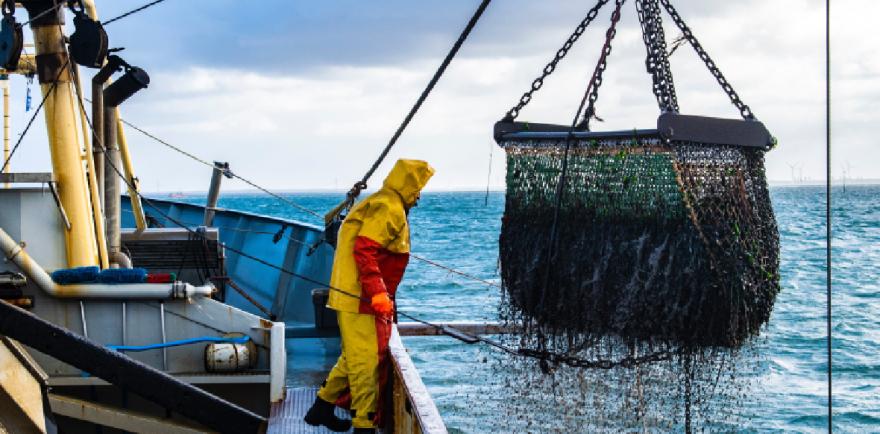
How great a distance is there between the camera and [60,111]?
8.40 metres

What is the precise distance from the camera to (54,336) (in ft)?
18.1

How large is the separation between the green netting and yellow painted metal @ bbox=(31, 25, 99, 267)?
11.3 feet

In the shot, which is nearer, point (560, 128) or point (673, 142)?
point (673, 142)

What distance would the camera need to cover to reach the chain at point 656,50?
5.91 meters

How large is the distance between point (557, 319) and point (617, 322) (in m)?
0.41

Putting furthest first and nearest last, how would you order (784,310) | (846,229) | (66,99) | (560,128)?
(846,229) → (784,310) → (66,99) → (560,128)

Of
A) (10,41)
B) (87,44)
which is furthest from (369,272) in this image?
(10,41)

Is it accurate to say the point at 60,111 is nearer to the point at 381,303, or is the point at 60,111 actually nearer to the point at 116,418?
the point at 116,418

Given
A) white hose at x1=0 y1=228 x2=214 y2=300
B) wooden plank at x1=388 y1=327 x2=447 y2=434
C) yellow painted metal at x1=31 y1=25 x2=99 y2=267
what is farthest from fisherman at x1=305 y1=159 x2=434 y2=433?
yellow painted metal at x1=31 y1=25 x2=99 y2=267

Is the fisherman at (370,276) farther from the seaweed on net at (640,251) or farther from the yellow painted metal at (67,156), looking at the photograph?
the yellow painted metal at (67,156)

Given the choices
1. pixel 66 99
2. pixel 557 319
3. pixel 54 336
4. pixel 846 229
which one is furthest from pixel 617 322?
pixel 846 229

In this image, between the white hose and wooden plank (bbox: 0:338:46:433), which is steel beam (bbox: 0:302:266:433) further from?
the white hose

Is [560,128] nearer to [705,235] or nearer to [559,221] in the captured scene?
[559,221]

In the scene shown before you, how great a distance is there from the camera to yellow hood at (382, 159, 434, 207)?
Answer: 5.61 metres
